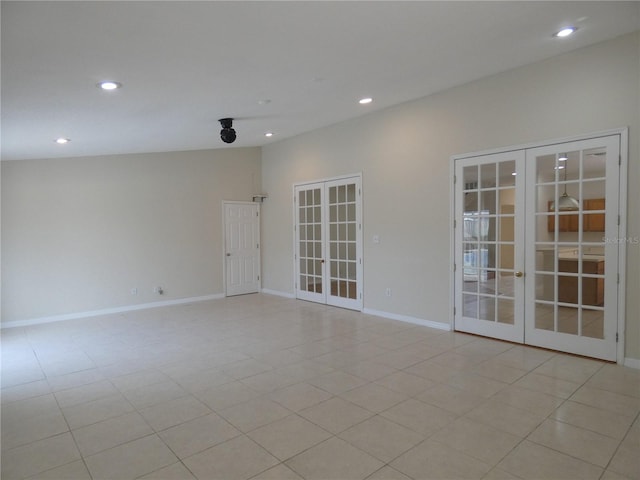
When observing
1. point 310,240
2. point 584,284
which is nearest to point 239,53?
point 584,284

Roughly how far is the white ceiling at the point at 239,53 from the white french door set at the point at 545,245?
1.09m

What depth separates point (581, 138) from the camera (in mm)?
3871

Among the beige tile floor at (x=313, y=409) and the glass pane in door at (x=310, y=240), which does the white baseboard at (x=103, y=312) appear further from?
the glass pane in door at (x=310, y=240)

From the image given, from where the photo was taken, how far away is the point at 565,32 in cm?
336

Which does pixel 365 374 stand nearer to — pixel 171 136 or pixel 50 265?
pixel 171 136

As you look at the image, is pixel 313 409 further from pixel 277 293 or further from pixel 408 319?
pixel 277 293

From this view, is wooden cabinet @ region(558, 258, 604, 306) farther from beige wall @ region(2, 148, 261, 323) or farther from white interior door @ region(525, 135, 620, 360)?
beige wall @ region(2, 148, 261, 323)

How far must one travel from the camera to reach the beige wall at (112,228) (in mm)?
5754

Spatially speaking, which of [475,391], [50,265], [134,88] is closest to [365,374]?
[475,391]

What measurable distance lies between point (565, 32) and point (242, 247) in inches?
247

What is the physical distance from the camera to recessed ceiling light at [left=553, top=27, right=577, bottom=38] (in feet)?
10.8

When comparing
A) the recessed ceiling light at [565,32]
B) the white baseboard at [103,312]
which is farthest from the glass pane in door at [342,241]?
the recessed ceiling light at [565,32]

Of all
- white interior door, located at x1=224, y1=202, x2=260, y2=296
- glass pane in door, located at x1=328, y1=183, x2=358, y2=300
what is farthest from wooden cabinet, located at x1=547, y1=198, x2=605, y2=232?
white interior door, located at x1=224, y1=202, x2=260, y2=296

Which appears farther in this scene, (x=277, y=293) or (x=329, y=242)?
(x=277, y=293)
